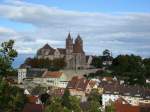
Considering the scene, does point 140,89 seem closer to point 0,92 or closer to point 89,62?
point 89,62

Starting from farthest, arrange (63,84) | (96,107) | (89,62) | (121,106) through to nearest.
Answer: (89,62)
(63,84)
(121,106)
(96,107)

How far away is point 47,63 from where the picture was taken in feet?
338

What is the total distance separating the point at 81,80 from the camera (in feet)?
257

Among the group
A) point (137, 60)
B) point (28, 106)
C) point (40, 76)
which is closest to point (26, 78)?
point (40, 76)

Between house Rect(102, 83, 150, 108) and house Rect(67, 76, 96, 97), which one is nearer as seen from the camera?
house Rect(102, 83, 150, 108)

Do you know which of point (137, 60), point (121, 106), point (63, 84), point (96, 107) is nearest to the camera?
point (96, 107)

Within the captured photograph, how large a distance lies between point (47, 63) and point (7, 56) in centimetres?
8946

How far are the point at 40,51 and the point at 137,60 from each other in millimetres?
30206

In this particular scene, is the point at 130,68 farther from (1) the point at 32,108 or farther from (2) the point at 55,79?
(1) the point at 32,108

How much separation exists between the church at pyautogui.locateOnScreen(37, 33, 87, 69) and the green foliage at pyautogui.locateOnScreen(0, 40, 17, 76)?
9365cm

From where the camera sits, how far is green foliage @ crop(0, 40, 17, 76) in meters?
13.5

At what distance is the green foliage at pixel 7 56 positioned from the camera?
530 inches

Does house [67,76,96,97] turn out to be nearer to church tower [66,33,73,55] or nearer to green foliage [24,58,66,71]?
green foliage [24,58,66,71]

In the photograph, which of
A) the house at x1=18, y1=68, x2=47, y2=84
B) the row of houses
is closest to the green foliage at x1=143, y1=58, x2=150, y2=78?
the row of houses
